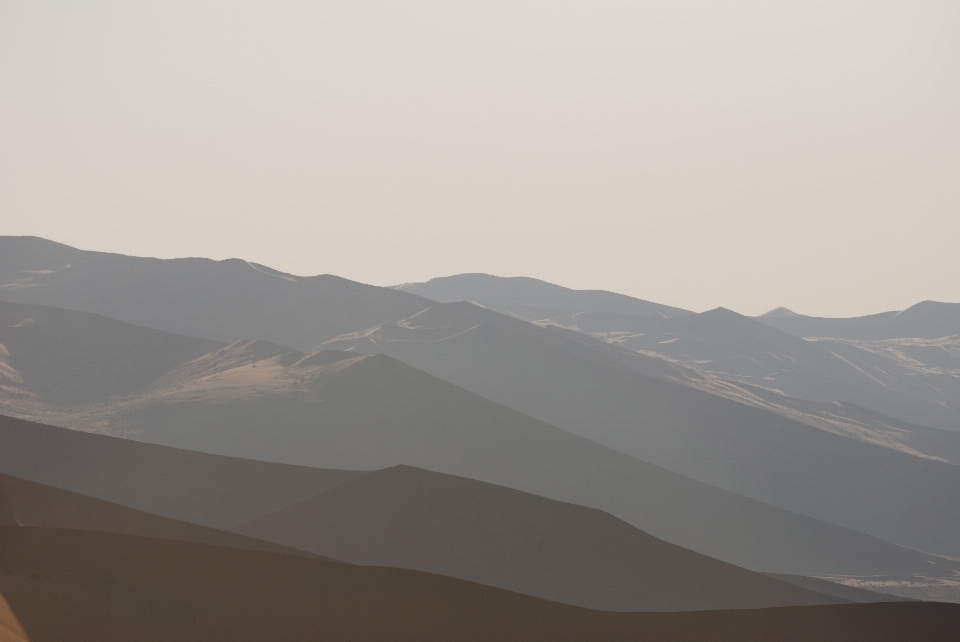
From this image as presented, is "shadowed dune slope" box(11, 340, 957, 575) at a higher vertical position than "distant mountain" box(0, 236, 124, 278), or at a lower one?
lower

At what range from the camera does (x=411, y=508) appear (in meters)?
40.0

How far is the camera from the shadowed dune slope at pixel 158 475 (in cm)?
4792

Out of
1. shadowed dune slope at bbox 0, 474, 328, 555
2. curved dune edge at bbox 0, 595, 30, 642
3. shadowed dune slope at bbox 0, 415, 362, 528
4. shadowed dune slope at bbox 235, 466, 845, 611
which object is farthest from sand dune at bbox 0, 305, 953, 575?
curved dune edge at bbox 0, 595, 30, 642

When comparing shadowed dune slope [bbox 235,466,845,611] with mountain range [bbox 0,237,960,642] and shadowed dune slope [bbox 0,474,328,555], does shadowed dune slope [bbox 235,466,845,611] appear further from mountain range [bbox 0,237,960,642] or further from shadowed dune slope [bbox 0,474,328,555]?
shadowed dune slope [bbox 0,474,328,555]

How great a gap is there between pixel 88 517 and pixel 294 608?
60.3 feet

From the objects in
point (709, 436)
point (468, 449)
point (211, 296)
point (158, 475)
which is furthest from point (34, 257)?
point (158, 475)

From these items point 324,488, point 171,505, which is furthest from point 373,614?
point 171,505

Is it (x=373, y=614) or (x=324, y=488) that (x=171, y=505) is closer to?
(x=324, y=488)

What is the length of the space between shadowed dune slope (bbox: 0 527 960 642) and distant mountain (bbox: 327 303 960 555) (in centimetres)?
8081

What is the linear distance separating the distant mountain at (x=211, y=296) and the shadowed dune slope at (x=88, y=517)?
11018 centimetres

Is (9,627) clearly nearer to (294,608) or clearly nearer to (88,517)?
(294,608)

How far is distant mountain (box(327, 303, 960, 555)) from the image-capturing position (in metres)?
103

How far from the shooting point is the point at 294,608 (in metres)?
18.7

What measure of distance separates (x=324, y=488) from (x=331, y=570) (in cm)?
2460
